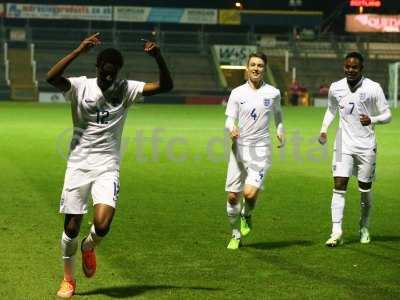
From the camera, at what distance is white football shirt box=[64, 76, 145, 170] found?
789 centimetres

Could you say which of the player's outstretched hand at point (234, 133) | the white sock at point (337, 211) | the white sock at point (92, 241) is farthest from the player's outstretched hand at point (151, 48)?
the white sock at point (337, 211)

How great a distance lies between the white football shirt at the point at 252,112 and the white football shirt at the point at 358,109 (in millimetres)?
827

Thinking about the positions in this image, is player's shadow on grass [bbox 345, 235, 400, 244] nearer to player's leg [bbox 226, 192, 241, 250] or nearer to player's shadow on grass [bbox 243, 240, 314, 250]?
player's shadow on grass [bbox 243, 240, 314, 250]

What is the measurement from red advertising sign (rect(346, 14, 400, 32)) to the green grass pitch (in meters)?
47.7

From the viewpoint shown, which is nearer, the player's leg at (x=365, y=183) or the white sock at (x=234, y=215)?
the white sock at (x=234, y=215)

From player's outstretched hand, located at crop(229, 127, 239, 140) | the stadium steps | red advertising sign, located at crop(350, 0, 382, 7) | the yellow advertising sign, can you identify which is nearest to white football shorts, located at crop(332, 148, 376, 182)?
player's outstretched hand, located at crop(229, 127, 239, 140)

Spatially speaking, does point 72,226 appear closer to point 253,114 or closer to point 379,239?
point 253,114

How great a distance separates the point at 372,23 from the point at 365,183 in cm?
5932

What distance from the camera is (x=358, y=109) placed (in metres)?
10.6

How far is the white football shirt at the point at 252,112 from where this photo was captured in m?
10.4

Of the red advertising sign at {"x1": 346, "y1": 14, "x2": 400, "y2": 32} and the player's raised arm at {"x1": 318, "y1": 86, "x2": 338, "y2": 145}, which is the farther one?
the red advertising sign at {"x1": 346, "y1": 14, "x2": 400, "y2": 32}

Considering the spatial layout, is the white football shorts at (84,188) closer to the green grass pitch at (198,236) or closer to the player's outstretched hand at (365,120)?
the green grass pitch at (198,236)

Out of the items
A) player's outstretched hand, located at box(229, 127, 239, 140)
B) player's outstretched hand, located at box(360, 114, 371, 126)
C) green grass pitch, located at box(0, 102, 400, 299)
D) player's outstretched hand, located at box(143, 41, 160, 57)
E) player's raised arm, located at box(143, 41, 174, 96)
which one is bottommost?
green grass pitch, located at box(0, 102, 400, 299)

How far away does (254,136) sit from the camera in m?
10.5
